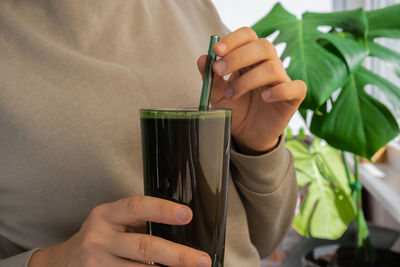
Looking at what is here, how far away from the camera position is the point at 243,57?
1.79ft

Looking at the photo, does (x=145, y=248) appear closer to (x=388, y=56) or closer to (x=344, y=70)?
(x=344, y=70)

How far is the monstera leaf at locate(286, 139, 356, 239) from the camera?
50.4 inches

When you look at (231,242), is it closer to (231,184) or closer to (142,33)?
(231,184)

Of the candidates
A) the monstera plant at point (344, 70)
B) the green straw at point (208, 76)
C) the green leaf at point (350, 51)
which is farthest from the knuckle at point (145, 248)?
the green leaf at point (350, 51)

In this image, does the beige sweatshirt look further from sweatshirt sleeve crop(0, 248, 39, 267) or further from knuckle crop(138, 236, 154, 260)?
knuckle crop(138, 236, 154, 260)

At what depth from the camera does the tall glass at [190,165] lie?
46cm

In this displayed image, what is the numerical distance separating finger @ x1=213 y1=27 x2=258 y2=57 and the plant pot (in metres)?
0.94

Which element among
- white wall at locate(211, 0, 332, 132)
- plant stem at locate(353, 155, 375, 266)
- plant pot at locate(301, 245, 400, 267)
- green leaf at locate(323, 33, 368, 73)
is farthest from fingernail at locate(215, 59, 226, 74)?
white wall at locate(211, 0, 332, 132)

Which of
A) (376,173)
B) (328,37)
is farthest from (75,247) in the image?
(376,173)

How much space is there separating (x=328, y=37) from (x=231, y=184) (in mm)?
407

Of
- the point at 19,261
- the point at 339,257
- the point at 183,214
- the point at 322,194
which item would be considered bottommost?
the point at 339,257

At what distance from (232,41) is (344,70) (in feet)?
1.33

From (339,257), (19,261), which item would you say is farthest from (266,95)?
(339,257)

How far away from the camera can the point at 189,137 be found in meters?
0.46
